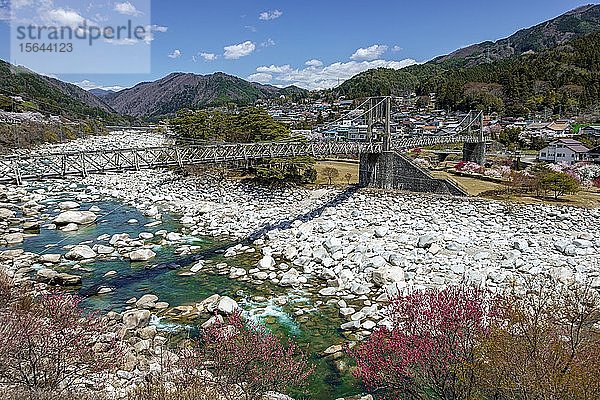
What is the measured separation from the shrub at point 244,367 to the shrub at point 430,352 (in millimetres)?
1254

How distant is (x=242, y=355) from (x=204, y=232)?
11.4 meters

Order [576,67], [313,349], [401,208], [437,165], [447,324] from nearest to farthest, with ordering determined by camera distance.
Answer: [447,324] → [313,349] → [401,208] → [437,165] → [576,67]

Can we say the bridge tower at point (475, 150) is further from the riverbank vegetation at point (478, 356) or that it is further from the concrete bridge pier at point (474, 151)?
the riverbank vegetation at point (478, 356)

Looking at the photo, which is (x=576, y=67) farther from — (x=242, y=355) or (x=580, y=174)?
(x=242, y=355)

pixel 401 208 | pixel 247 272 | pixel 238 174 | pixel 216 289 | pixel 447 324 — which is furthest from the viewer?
pixel 238 174

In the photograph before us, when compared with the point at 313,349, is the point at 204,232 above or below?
above

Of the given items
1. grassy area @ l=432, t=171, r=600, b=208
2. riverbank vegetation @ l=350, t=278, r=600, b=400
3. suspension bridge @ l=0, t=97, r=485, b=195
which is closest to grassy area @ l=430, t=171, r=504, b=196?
grassy area @ l=432, t=171, r=600, b=208

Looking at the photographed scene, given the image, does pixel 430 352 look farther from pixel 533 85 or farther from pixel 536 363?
pixel 533 85

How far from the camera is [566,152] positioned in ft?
106

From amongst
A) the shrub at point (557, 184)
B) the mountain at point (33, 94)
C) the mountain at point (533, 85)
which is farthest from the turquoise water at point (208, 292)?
the mountain at point (533, 85)

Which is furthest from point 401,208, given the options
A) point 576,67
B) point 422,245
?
point 576,67

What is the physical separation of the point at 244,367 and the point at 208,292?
553 centimetres

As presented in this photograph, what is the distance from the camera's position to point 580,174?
88.0 ft

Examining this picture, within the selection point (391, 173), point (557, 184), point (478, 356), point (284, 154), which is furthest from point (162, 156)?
point (557, 184)
